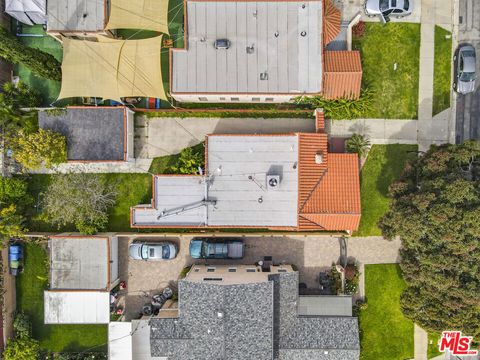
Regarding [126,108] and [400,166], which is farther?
[400,166]

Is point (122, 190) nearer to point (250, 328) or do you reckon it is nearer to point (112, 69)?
point (112, 69)

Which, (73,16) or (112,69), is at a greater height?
(73,16)

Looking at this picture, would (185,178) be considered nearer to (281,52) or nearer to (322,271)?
(281,52)

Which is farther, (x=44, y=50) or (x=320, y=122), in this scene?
(x=44, y=50)

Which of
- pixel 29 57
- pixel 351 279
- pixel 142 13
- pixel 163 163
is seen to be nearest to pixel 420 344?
pixel 351 279

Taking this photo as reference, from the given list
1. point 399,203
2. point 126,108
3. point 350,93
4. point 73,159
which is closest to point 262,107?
point 350,93

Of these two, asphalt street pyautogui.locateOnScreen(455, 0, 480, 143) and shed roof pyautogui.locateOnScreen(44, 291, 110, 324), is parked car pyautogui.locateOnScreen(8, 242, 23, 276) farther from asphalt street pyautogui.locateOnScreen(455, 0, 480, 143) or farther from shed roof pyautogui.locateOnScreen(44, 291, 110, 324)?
asphalt street pyautogui.locateOnScreen(455, 0, 480, 143)
